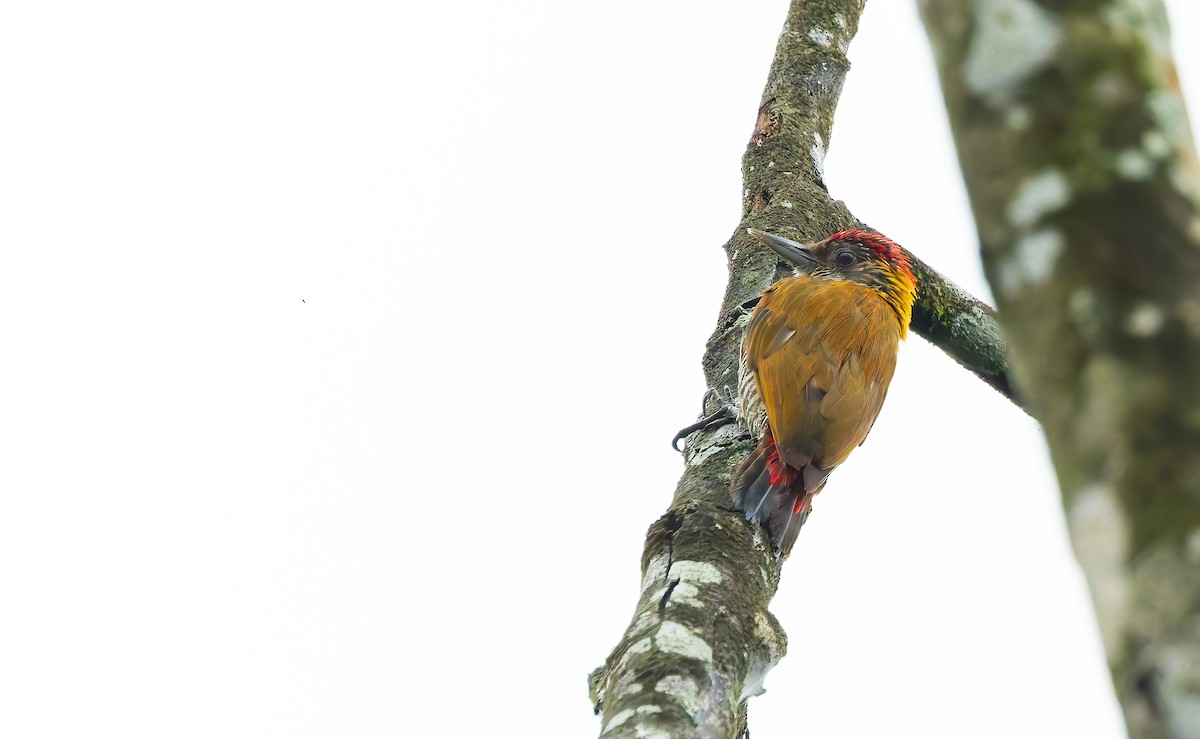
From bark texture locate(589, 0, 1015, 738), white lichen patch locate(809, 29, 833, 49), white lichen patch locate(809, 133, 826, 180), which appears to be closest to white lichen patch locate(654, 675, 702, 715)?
bark texture locate(589, 0, 1015, 738)

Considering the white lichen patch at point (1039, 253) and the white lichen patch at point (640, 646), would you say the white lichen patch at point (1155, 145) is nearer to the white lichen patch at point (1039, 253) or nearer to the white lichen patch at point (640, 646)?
the white lichen patch at point (1039, 253)

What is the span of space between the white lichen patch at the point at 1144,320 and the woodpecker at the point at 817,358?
7.07 ft

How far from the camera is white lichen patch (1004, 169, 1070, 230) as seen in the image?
893mm

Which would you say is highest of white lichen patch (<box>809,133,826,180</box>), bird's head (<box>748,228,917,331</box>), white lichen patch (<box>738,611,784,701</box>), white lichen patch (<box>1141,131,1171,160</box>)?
white lichen patch (<box>809,133,826,180</box>)

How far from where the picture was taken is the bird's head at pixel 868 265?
431 centimetres

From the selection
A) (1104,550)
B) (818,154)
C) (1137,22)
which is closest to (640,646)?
(1104,550)

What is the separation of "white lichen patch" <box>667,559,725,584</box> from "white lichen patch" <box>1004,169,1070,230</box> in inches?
61.0

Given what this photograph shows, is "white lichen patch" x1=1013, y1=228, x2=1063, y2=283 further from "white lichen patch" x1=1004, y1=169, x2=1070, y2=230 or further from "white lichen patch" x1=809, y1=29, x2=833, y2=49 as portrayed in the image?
"white lichen patch" x1=809, y1=29, x2=833, y2=49

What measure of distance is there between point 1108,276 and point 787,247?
3128mm

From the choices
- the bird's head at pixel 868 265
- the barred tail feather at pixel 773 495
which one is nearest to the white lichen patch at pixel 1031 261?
the barred tail feather at pixel 773 495

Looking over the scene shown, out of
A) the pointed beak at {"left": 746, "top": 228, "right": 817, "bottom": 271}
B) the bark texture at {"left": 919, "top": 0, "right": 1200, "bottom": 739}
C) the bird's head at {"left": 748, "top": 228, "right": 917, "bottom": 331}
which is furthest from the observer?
the bird's head at {"left": 748, "top": 228, "right": 917, "bottom": 331}

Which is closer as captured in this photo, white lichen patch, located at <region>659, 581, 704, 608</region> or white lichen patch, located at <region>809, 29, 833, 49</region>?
white lichen patch, located at <region>659, 581, 704, 608</region>

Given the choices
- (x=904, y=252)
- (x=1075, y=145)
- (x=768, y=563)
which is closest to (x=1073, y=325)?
(x=1075, y=145)

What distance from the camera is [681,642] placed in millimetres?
2105
